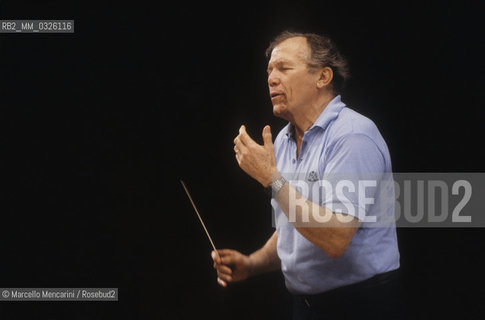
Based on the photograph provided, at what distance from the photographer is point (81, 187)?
6.40 ft

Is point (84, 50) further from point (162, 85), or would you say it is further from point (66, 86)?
point (162, 85)

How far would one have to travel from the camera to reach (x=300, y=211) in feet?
4.63

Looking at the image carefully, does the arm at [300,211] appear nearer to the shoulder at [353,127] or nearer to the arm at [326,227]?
the arm at [326,227]

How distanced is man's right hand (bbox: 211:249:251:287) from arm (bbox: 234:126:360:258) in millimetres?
417

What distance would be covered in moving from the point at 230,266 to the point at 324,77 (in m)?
0.82

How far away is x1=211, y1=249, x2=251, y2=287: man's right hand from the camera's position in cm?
173

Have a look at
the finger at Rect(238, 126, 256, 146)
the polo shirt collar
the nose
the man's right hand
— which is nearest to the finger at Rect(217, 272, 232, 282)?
the man's right hand

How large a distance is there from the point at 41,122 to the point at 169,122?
0.53 metres

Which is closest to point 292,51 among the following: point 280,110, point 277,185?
point 280,110

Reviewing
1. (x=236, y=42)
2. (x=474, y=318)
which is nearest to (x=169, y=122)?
(x=236, y=42)

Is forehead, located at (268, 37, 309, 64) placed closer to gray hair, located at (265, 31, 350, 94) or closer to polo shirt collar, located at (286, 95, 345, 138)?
gray hair, located at (265, 31, 350, 94)

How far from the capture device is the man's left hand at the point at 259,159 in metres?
1.48

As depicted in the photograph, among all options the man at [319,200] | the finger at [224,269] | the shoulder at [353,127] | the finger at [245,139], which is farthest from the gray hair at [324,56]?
the finger at [224,269]

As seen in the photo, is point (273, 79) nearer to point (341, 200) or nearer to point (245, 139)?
point (245, 139)
